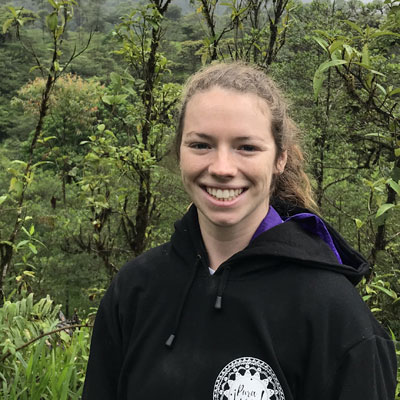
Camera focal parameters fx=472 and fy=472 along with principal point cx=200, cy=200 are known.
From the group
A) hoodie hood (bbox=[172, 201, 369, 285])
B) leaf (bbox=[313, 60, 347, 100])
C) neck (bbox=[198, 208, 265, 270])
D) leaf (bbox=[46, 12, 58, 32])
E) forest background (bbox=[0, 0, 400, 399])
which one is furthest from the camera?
leaf (bbox=[46, 12, 58, 32])

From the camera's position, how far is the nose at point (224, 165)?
118 centimetres

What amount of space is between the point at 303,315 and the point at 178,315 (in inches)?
12.9

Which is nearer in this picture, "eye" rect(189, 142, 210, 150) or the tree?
"eye" rect(189, 142, 210, 150)

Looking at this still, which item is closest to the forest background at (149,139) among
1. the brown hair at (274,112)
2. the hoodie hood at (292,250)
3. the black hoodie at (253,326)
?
the brown hair at (274,112)

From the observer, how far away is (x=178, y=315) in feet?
4.06

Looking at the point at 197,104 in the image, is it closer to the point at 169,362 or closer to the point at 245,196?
the point at 245,196

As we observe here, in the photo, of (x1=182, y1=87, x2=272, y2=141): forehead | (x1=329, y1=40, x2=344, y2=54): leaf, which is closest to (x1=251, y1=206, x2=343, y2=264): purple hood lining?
(x1=182, y1=87, x2=272, y2=141): forehead

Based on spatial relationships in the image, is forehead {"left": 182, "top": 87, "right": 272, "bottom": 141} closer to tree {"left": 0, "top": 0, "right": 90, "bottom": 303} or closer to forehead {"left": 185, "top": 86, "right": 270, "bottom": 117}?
forehead {"left": 185, "top": 86, "right": 270, "bottom": 117}

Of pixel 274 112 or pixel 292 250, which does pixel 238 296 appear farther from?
pixel 274 112

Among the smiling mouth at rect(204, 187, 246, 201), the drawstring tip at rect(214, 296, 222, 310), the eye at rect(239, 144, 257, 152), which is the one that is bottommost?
the drawstring tip at rect(214, 296, 222, 310)

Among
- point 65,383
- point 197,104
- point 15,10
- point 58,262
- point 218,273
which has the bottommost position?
point 58,262

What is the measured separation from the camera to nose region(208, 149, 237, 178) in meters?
1.18

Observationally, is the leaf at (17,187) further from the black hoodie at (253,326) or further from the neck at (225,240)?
the neck at (225,240)

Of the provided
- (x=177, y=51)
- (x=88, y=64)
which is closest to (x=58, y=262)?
(x=177, y=51)
